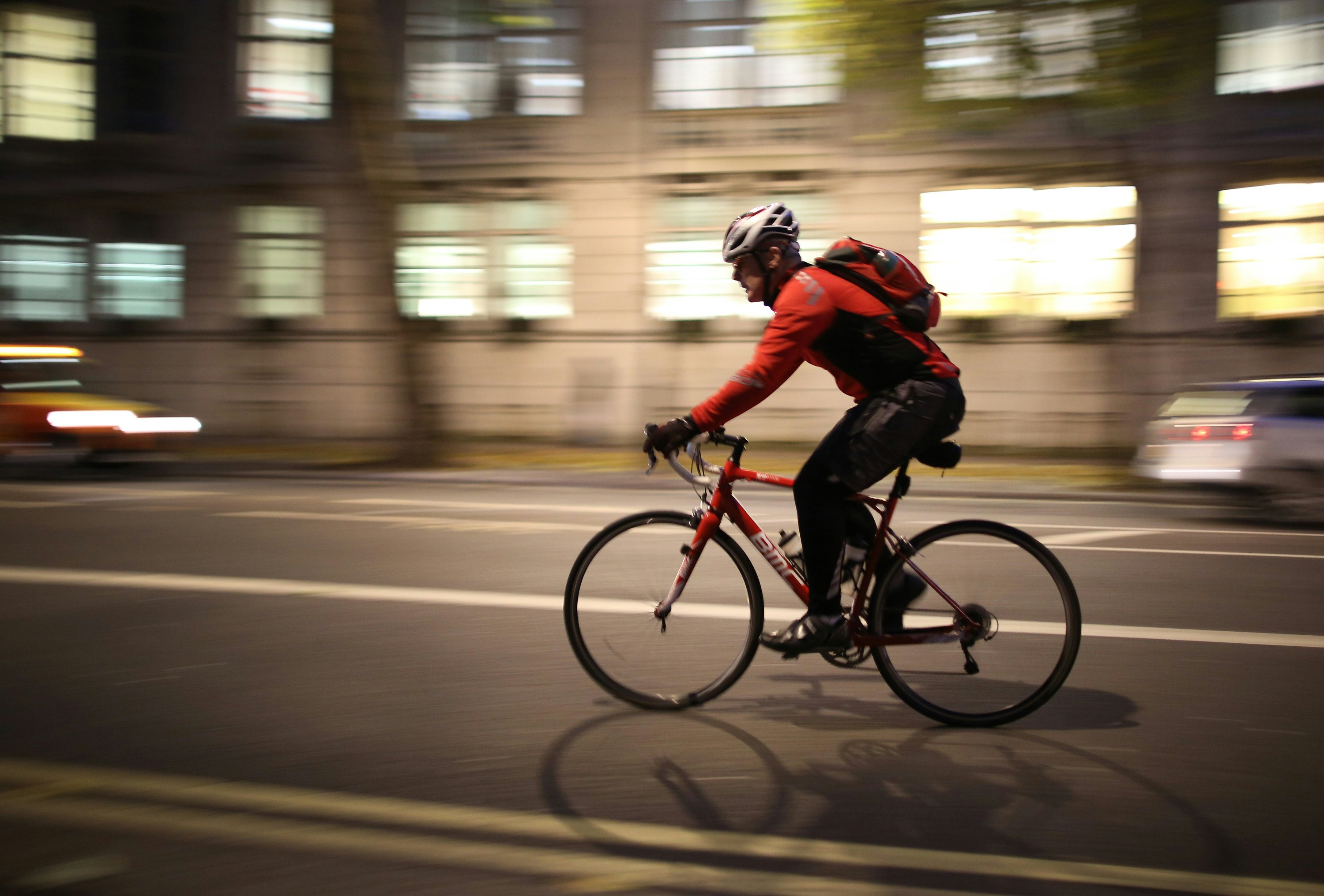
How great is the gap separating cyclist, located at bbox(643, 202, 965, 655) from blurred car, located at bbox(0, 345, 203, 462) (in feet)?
38.4

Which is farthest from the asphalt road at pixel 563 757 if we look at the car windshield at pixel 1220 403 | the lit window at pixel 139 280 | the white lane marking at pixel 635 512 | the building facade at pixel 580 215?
the lit window at pixel 139 280

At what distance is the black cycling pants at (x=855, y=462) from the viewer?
406 cm

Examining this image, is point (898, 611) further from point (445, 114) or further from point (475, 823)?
point (445, 114)

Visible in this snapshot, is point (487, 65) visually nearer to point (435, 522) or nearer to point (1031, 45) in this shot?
point (1031, 45)

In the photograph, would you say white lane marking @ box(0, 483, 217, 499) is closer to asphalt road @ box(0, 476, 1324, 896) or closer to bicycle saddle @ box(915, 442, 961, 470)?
asphalt road @ box(0, 476, 1324, 896)

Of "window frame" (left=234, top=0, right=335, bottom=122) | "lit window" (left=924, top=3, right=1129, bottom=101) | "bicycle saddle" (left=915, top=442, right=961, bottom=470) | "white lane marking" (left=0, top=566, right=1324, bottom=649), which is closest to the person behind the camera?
"bicycle saddle" (left=915, top=442, right=961, bottom=470)

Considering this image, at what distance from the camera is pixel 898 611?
4254 millimetres

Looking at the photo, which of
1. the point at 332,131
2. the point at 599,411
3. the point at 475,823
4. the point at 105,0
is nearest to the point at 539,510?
the point at 475,823

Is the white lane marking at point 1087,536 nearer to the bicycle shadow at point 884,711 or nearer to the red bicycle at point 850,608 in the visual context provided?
the bicycle shadow at point 884,711

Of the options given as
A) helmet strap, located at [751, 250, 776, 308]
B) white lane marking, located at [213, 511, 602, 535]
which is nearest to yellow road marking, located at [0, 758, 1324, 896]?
helmet strap, located at [751, 250, 776, 308]

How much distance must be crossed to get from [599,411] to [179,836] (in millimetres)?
16907

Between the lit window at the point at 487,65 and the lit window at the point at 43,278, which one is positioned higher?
the lit window at the point at 487,65

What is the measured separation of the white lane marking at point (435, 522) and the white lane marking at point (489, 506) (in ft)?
2.51

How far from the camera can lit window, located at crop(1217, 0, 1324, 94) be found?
17.3 metres
